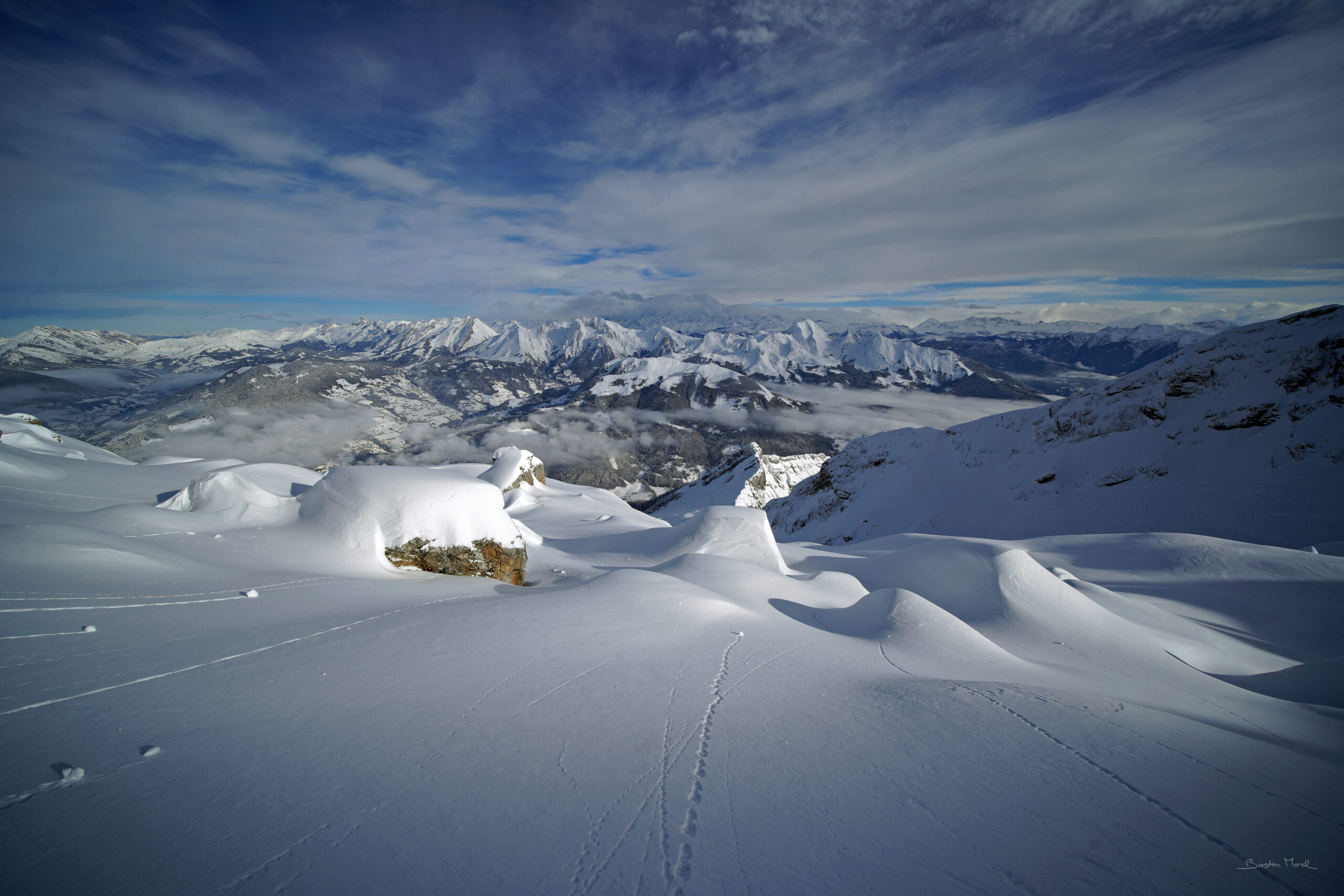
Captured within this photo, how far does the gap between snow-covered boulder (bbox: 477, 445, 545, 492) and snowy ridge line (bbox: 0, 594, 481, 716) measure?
26.9m

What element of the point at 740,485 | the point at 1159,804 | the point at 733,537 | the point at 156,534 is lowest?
the point at 740,485

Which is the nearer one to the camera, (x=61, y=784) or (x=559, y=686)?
(x=61, y=784)

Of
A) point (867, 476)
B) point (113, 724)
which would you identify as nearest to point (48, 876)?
point (113, 724)

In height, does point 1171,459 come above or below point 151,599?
above

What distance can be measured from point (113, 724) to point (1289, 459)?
47.5 meters

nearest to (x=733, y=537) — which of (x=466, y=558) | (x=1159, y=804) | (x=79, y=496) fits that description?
(x=466, y=558)

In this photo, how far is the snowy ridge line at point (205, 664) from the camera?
4.32 m

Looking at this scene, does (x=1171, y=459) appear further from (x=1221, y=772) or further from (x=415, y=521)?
(x=415, y=521)

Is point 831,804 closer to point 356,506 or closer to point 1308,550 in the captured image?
point 356,506

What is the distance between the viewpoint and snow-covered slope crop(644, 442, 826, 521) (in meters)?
79.0

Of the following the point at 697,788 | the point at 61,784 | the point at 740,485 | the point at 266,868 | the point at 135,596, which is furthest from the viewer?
the point at 740,485

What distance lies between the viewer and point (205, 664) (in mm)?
5535
